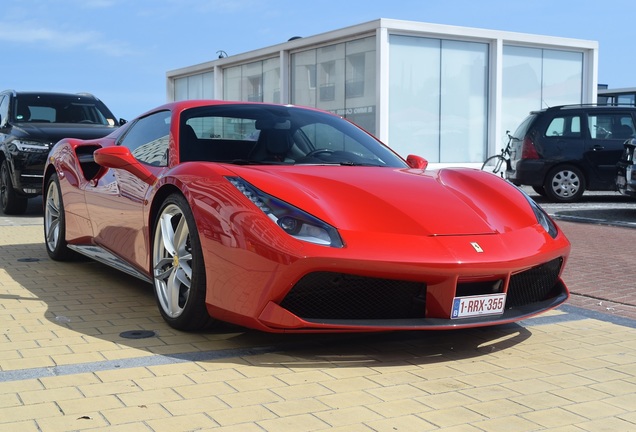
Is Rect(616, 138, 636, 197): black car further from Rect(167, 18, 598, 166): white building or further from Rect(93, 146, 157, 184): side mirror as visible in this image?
Rect(167, 18, 598, 166): white building

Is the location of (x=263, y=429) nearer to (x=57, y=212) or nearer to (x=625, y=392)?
(x=625, y=392)

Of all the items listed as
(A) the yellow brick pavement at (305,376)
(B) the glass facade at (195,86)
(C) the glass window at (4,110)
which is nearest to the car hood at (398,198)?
(A) the yellow brick pavement at (305,376)

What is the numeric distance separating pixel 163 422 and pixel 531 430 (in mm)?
1337

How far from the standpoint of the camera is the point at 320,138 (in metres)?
5.20

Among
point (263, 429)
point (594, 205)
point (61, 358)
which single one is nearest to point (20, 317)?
point (61, 358)

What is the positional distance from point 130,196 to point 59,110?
7727mm

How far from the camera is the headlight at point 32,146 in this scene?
36.3 feet

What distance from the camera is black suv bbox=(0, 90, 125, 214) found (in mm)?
11078

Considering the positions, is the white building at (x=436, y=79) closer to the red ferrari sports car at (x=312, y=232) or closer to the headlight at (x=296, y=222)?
the red ferrari sports car at (x=312, y=232)

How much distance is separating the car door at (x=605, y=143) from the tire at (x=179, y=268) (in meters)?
11.6

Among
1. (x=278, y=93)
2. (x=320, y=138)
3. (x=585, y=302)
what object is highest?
(x=278, y=93)

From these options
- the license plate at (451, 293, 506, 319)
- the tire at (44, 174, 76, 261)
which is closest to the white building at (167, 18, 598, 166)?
the tire at (44, 174, 76, 261)

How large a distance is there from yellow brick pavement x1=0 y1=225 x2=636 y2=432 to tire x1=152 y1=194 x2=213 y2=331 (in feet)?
0.37

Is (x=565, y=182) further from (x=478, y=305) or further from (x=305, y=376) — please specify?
(x=305, y=376)
